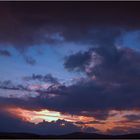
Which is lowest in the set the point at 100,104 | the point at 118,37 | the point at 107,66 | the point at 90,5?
the point at 100,104

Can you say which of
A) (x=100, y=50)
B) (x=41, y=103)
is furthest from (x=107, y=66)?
(x=41, y=103)

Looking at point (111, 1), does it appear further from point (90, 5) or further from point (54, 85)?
point (54, 85)

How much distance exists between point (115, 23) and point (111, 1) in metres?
0.28

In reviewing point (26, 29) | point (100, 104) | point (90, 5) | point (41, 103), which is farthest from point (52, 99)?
point (90, 5)

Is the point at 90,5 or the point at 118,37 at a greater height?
the point at 90,5

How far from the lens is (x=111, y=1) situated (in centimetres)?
491

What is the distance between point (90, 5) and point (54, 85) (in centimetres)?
106

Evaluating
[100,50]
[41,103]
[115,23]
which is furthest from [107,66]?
[41,103]

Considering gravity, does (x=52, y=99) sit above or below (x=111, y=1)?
below

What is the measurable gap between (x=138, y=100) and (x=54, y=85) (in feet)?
3.32

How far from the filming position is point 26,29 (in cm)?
486

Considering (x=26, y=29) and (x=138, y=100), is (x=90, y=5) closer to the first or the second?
(x=26, y=29)

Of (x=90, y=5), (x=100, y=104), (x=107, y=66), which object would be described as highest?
(x=90, y=5)

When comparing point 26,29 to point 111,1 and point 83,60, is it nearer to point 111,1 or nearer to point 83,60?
point 83,60
